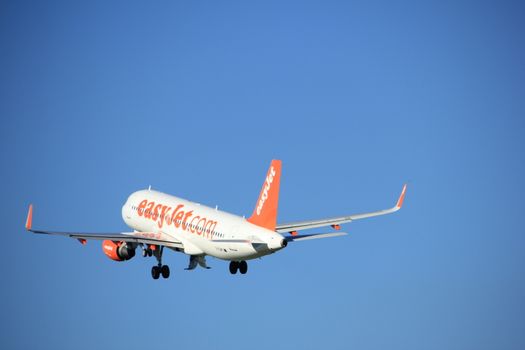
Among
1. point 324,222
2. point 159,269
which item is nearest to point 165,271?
point 159,269

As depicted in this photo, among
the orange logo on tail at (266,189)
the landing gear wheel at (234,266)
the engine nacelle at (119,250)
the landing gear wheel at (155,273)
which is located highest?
the orange logo on tail at (266,189)

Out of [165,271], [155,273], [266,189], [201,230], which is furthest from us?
[165,271]

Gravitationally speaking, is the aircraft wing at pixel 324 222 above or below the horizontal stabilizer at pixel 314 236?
above

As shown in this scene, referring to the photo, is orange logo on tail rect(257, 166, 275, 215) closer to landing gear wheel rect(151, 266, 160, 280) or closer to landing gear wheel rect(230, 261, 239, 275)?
landing gear wheel rect(230, 261, 239, 275)

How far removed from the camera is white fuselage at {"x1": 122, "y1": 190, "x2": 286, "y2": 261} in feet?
305

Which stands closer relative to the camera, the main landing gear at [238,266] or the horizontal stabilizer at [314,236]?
the horizontal stabilizer at [314,236]

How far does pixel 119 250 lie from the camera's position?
346 feet

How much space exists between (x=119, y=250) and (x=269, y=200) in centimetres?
1785

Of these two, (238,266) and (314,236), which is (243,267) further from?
(314,236)

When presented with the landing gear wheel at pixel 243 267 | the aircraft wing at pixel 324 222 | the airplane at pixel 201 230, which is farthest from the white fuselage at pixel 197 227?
the aircraft wing at pixel 324 222

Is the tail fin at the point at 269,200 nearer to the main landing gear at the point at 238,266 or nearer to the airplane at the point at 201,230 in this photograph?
the airplane at the point at 201,230

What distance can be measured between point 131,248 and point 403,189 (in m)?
23.9

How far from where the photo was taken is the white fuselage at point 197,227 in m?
93.1

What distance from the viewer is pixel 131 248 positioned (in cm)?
10556
